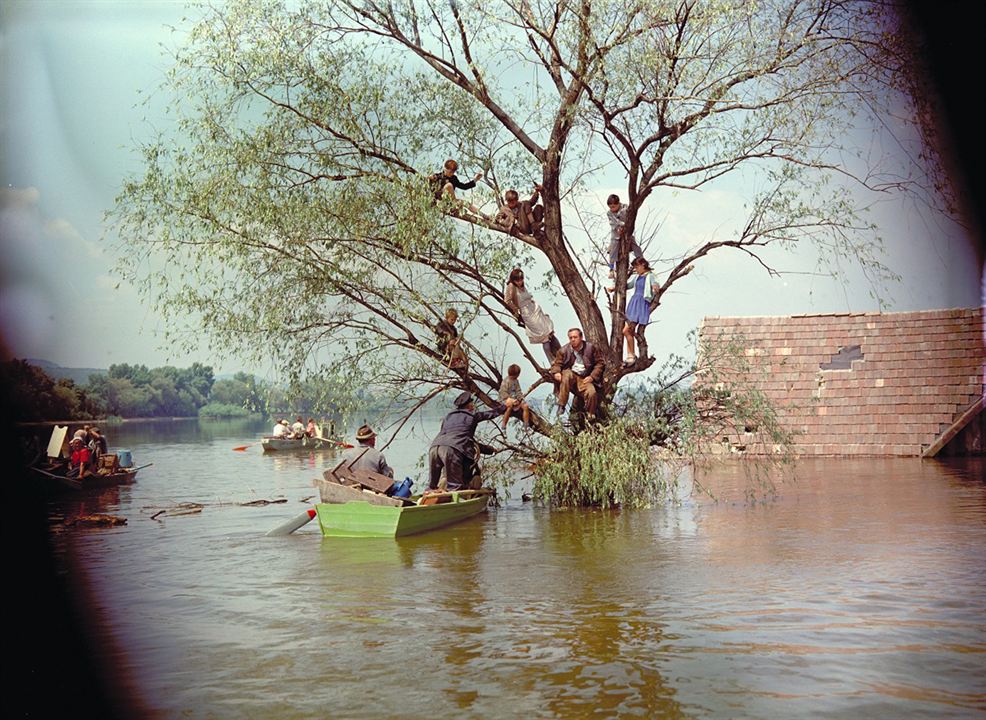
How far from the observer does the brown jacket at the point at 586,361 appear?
13.4m

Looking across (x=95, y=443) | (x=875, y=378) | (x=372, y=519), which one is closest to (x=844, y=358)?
(x=875, y=378)

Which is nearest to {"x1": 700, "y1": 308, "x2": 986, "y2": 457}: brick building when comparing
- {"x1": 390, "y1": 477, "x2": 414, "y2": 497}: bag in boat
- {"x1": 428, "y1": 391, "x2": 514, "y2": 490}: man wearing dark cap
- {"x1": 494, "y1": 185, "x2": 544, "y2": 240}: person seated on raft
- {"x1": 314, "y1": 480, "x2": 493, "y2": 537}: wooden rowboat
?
{"x1": 494, "y1": 185, "x2": 544, "y2": 240}: person seated on raft

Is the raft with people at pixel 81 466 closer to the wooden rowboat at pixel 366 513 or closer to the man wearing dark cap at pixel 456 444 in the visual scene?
the man wearing dark cap at pixel 456 444

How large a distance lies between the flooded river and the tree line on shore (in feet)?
5.41

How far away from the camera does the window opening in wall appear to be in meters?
21.4

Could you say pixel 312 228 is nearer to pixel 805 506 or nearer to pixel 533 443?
pixel 533 443

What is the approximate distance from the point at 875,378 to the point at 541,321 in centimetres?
1006

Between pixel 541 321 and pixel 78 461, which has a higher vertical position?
pixel 541 321

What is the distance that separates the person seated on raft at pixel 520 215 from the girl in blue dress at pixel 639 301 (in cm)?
132

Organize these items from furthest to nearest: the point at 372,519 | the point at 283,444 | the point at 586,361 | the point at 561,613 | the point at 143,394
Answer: the point at 143,394 < the point at 283,444 < the point at 586,361 < the point at 372,519 < the point at 561,613

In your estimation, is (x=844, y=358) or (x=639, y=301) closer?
(x=639, y=301)

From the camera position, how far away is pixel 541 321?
13562mm

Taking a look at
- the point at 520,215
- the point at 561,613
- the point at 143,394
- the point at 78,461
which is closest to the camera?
the point at 561,613

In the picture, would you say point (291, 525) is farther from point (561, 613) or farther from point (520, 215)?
point (561, 613)
